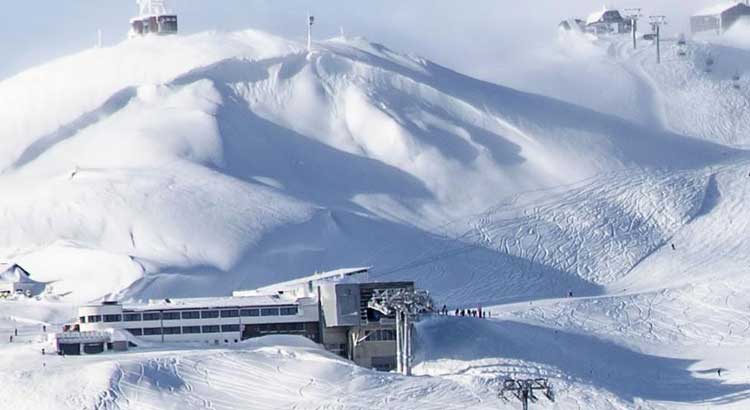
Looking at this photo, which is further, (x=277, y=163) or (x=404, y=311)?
(x=277, y=163)

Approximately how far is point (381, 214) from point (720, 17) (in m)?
45.1

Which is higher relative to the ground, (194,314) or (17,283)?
(194,314)

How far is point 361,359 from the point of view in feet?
373

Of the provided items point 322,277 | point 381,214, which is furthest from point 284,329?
point 381,214

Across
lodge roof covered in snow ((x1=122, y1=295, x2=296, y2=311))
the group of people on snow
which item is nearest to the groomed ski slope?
the group of people on snow

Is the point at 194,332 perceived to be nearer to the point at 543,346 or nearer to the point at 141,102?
the point at 543,346

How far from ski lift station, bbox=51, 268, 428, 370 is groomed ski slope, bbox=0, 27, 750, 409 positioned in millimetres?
2267

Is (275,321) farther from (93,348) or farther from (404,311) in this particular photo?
(93,348)

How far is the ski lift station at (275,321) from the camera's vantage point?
11362cm

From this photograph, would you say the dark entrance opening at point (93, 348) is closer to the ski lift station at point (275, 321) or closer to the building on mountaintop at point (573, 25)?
the ski lift station at point (275, 321)

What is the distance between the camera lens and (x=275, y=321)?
116 metres

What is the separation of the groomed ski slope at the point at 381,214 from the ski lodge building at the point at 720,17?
480 inches

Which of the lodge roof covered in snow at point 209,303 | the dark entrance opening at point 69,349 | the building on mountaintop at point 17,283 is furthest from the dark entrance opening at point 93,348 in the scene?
the building on mountaintop at point 17,283

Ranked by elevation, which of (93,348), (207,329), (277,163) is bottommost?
(207,329)
